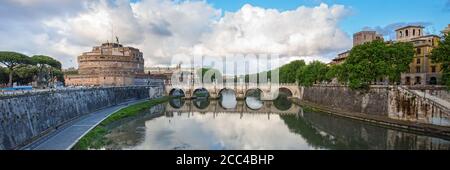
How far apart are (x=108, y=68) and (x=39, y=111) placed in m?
39.1

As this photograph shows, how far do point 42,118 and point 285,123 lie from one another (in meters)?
18.4

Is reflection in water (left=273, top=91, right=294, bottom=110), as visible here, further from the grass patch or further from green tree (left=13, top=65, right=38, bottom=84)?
green tree (left=13, top=65, right=38, bottom=84)

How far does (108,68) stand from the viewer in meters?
56.3

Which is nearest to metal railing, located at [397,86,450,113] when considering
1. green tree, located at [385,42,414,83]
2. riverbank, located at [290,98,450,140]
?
riverbank, located at [290,98,450,140]

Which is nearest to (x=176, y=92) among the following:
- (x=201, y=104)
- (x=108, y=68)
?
(x=108, y=68)

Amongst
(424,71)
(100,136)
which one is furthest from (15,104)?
(424,71)

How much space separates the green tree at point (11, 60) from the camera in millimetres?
39031

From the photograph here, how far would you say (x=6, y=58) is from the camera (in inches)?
1549

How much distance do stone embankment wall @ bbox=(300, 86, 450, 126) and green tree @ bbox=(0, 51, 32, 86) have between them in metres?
36.8

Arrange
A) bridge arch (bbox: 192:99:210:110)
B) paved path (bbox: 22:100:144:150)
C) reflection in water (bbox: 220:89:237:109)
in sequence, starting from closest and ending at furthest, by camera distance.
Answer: paved path (bbox: 22:100:144:150) → bridge arch (bbox: 192:99:210:110) → reflection in water (bbox: 220:89:237:109)

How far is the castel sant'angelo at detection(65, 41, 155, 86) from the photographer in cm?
5322

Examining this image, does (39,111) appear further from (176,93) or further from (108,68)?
(176,93)

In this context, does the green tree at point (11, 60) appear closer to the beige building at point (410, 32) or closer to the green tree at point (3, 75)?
the green tree at point (3, 75)
